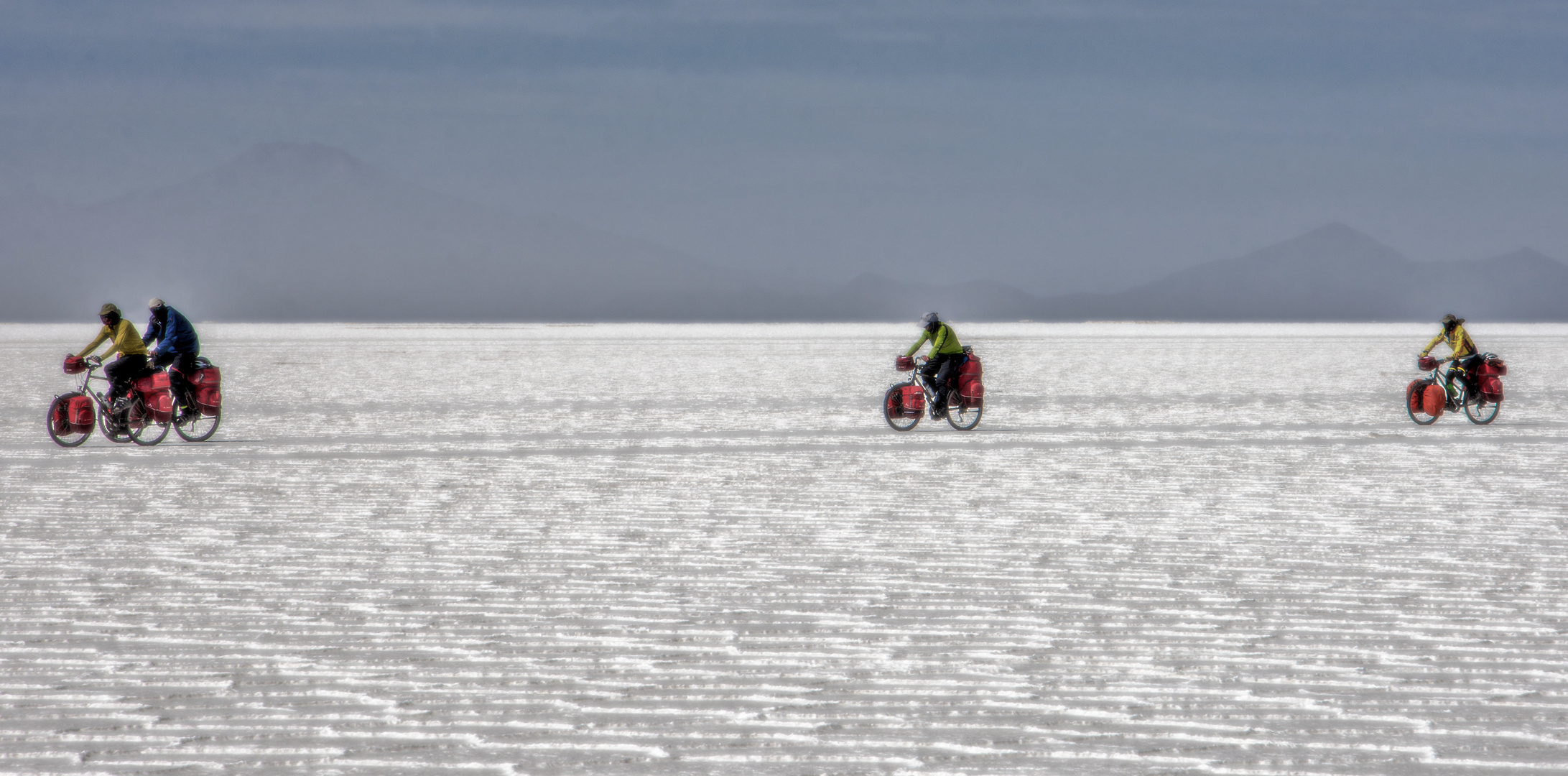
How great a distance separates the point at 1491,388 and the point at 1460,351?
63 cm

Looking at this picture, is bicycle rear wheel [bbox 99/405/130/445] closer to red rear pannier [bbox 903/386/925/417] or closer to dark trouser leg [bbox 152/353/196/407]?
dark trouser leg [bbox 152/353/196/407]

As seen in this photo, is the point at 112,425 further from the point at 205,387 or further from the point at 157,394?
the point at 205,387

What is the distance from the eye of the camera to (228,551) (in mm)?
7891

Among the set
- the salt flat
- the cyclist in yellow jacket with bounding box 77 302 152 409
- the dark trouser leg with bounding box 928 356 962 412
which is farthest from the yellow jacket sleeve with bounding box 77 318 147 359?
the dark trouser leg with bounding box 928 356 962 412

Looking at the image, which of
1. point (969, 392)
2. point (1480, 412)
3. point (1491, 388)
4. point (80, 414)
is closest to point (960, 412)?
point (969, 392)

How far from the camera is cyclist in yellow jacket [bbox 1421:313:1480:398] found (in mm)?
16062

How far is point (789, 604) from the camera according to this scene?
6.41 m

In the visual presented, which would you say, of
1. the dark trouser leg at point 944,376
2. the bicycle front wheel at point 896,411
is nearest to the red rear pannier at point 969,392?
the dark trouser leg at point 944,376

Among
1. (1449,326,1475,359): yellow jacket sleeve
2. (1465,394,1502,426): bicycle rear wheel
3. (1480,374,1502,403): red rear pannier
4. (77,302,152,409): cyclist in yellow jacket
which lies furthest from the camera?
(1465,394,1502,426): bicycle rear wheel

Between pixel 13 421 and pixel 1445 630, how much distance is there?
691 inches

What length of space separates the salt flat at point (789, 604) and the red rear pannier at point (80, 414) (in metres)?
0.54

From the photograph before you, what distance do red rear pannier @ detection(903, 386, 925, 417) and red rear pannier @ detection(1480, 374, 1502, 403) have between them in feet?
21.8

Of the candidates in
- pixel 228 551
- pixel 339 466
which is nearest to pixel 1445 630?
pixel 228 551

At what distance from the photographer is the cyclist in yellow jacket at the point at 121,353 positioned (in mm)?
13570
